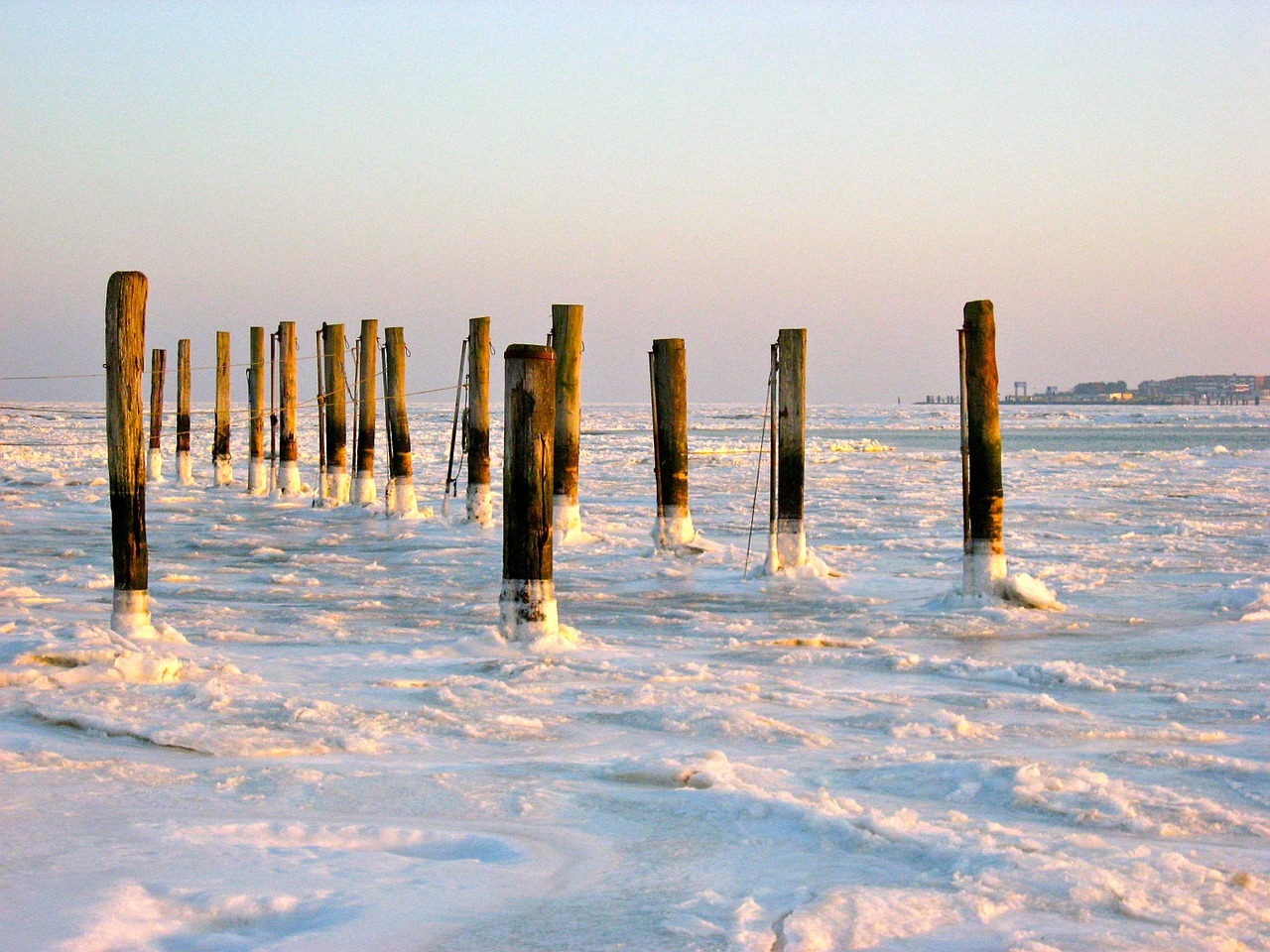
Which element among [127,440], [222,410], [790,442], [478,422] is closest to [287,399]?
[222,410]

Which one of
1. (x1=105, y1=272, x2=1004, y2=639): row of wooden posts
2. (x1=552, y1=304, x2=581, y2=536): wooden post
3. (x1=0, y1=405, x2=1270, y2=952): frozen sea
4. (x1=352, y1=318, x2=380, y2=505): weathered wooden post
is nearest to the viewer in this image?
(x1=0, y1=405, x2=1270, y2=952): frozen sea

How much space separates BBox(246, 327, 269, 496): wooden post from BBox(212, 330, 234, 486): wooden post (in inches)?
17.5

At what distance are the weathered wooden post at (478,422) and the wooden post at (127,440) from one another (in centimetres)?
847

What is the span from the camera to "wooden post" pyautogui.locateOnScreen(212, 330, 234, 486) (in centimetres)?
2444

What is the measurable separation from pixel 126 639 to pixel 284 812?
341 centimetres

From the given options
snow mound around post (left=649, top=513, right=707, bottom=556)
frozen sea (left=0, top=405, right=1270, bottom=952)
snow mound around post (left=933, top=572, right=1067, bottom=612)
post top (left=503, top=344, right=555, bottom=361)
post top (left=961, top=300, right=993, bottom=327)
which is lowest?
frozen sea (left=0, top=405, right=1270, bottom=952)

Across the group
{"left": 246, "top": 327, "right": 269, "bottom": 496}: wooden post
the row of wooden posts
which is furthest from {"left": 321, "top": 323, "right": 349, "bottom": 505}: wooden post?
{"left": 246, "top": 327, "right": 269, "bottom": 496}: wooden post

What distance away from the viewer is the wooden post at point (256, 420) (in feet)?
78.9

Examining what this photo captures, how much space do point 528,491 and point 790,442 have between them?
4.44 metres

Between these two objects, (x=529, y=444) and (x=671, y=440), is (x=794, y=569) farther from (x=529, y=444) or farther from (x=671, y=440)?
(x=529, y=444)

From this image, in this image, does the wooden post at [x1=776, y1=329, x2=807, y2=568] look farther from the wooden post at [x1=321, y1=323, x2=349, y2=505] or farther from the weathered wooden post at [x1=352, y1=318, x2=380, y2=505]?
the wooden post at [x1=321, y1=323, x2=349, y2=505]

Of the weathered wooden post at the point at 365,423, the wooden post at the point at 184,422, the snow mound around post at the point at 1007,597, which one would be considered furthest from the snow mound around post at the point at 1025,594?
the wooden post at the point at 184,422

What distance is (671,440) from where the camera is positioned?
14.4 m

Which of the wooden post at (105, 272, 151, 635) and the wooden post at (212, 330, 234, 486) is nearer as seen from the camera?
the wooden post at (105, 272, 151, 635)
